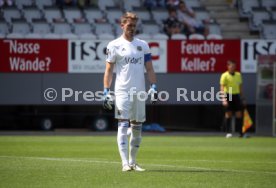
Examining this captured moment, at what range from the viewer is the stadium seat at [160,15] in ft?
100

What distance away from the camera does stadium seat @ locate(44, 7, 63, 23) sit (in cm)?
2905

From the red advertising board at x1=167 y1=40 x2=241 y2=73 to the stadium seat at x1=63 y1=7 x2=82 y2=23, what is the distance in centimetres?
369

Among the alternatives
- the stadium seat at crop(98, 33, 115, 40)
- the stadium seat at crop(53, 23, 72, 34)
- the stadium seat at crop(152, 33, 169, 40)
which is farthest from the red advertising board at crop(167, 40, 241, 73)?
the stadium seat at crop(53, 23, 72, 34)

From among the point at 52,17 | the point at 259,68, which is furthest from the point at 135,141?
the point at 52,17

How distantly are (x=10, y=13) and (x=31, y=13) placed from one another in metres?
0.70

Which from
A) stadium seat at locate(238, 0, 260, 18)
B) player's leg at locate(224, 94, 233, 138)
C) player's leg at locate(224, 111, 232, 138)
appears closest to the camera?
player's leg at locate(224, 94, 233, 138)

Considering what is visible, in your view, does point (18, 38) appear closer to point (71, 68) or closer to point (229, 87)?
point (71, 68)

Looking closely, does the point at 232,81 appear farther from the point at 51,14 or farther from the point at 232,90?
the point at 51,14

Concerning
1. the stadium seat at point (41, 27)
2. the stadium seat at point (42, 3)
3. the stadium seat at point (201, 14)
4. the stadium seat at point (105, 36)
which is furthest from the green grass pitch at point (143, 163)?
the stadium seat at point (201, 14)

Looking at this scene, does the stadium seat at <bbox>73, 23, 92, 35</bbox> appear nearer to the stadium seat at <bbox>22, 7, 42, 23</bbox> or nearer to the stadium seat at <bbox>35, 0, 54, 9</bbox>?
the stadium seat at <bbox>22, 7, 42, 23</bbox>

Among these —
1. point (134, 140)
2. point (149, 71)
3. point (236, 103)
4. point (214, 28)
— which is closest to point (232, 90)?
point (236, 103)

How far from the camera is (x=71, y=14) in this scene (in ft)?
96.8

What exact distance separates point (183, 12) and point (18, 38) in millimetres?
6588

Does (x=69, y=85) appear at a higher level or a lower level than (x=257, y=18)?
lower
